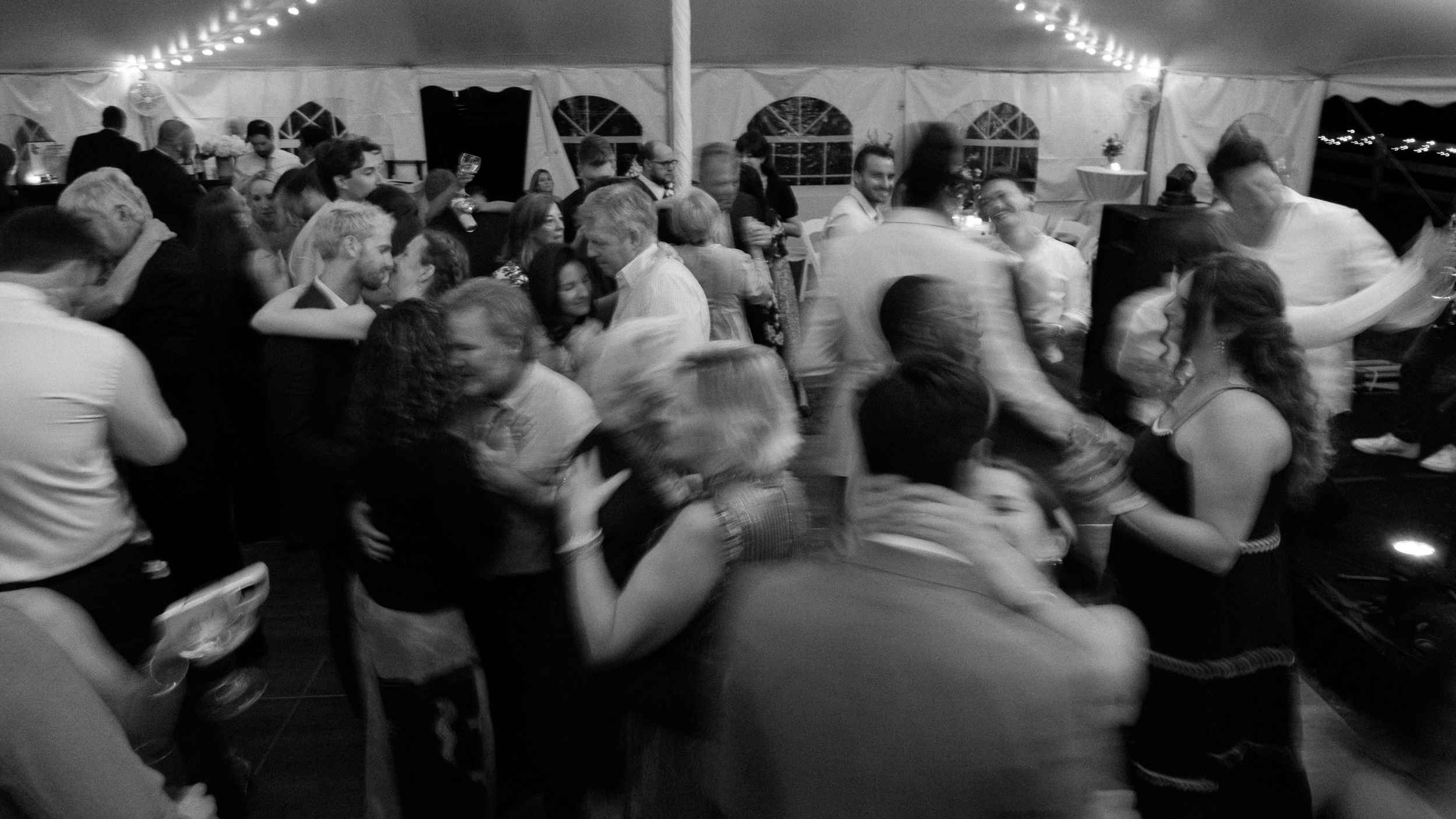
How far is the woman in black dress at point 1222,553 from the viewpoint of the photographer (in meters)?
1.94

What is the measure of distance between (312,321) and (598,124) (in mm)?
6979

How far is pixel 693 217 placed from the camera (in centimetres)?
389

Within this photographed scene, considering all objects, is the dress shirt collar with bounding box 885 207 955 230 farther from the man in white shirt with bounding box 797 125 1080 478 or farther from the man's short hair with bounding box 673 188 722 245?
the man's short hair with bounding box 673 188 722 245

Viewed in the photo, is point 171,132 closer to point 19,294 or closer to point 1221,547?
point 19,294

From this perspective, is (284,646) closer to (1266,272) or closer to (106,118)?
(1266,272)

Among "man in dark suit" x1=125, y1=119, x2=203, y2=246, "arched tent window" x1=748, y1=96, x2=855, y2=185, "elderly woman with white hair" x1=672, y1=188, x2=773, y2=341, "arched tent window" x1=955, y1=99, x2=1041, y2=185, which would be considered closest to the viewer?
"elderly woman with white hair" x1=672, y1=188, x2=773, y2=341

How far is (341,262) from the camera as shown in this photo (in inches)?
111

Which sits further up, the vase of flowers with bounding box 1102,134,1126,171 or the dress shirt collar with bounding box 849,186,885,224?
the vase of flowers with bounding box 1102,134,1126,171

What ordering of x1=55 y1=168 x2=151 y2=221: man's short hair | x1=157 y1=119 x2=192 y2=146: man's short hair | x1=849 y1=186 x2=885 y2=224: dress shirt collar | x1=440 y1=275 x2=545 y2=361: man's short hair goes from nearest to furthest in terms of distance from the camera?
x1=440 y1=275 x2=545 y2=361: man's short hair → x1=55 y1=168 x2=151 y2=221: man's short hair → x1=849 y1=186 x2=885 y2=224: dress shirt collar → x1=157 y1=119 x2=192 y2=146: man's short hair

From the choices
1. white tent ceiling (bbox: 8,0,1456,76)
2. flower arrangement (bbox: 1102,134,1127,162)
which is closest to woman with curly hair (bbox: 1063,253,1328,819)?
white tent ceiling (bbox: 8,0,1456,76)

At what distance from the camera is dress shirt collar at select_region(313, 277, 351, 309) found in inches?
108

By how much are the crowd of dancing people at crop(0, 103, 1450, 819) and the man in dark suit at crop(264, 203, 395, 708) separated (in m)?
0.01

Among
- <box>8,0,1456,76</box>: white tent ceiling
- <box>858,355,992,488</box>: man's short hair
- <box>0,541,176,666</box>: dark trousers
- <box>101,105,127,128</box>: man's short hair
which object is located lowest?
<box>0,541,176,666</box>: dark trousers

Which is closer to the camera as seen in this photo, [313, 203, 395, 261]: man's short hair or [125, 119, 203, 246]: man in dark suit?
[313, 203, 395, 261]: man's short hair
